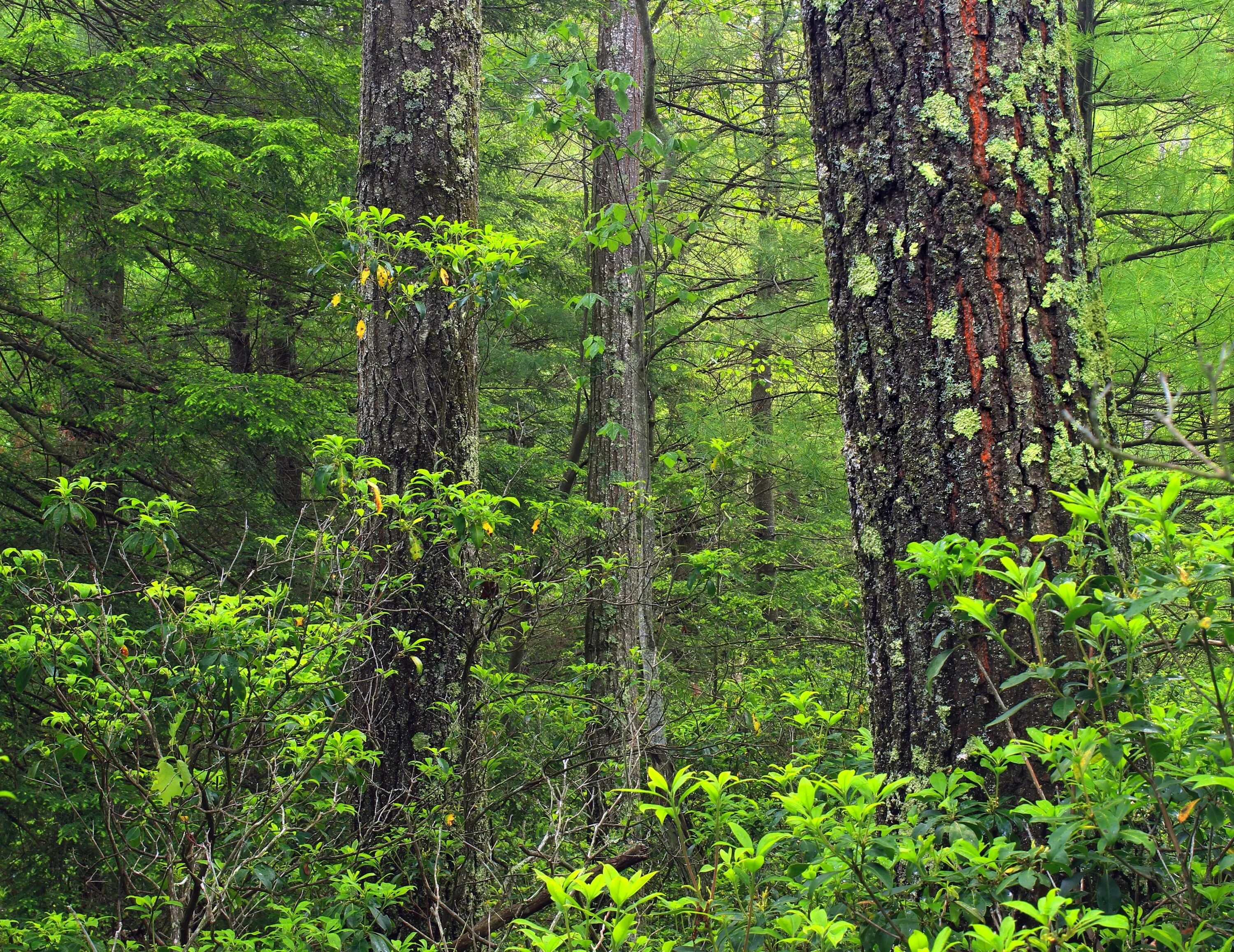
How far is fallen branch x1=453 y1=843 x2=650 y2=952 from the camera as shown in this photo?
2.62 meters

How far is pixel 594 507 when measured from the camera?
5266 millimetres

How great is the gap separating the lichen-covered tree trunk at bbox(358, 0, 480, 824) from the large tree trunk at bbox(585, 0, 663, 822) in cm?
186

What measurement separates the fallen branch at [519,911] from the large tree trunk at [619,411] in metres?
2.43

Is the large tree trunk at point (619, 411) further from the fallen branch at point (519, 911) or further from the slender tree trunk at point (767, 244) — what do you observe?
the fallen branch at point (519, 911)

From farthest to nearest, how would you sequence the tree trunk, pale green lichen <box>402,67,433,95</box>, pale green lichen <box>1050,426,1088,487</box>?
the tree trunk < pale green lichen <box>402,67,433,95</box> < pale green lichen <box>1050,426,1088,487</box>

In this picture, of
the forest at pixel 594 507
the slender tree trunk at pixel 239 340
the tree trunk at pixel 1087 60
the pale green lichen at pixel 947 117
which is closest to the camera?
A: the forest at pixel 594 507

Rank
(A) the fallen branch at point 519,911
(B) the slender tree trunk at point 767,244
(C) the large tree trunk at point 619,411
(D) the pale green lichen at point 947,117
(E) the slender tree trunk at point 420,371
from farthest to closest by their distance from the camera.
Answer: (B) the slender tree trunk at point 767,244 < (C) the large tree trunk at point 619,411 < (E) the slender tree trunk at point 420,371 < (A) the fallen branch at point 519,911 < (D) the pale green lichen at point 947,117

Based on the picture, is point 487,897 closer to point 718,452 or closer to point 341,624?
point 341,624

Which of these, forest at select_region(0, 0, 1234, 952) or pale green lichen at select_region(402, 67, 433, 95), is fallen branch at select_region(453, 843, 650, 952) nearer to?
forest at select_region(0, 0, 1234, 952)

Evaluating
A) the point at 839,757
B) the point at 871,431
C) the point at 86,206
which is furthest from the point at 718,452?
the point at 86,206

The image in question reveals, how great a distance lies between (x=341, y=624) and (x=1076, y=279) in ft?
8.01

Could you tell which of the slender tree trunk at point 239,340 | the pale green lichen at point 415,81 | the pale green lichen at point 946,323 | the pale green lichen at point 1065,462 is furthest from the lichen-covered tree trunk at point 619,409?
the pale green lichen at point 1065,462

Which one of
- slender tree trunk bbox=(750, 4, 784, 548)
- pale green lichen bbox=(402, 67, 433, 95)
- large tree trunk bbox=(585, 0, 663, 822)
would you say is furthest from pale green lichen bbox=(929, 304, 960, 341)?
slender tree trunk bbox=(750, 4, 784, 548)

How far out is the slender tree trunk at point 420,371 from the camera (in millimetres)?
3496
